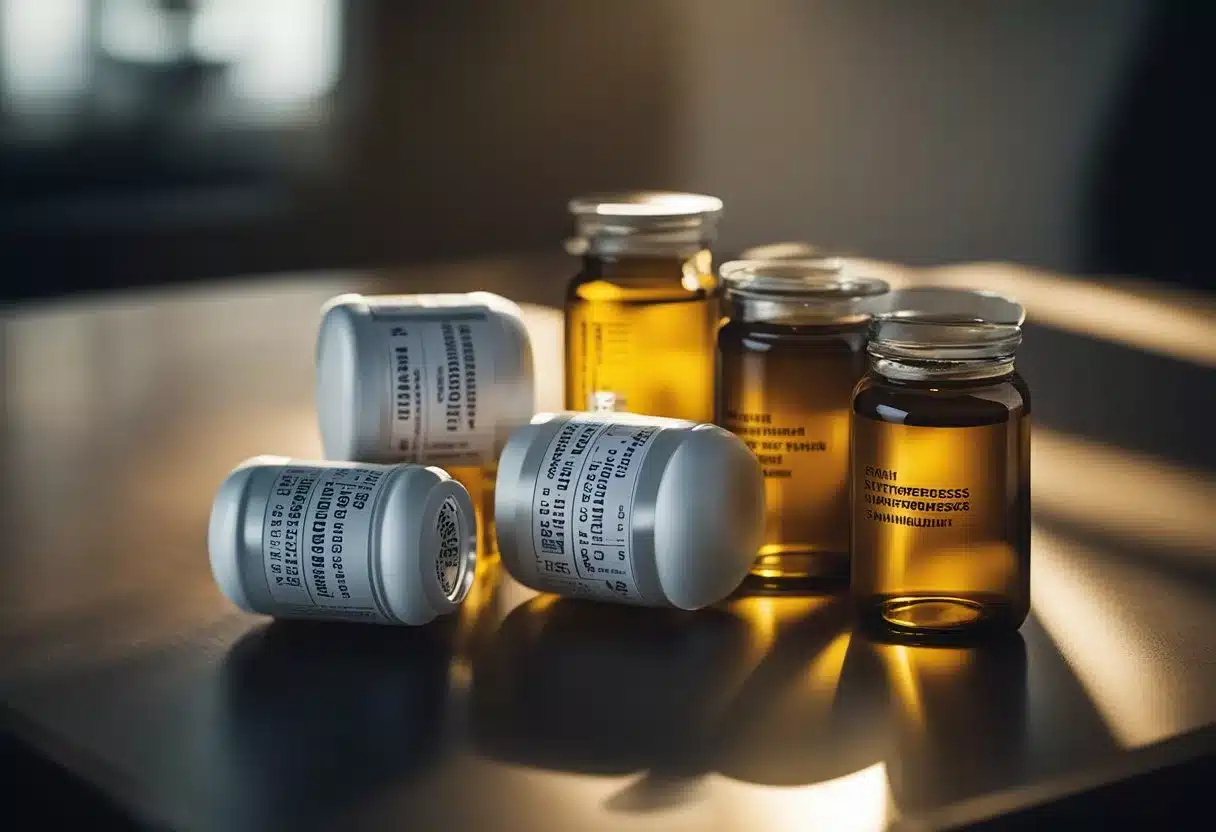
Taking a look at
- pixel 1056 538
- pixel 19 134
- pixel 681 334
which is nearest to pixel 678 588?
pixel 681 334

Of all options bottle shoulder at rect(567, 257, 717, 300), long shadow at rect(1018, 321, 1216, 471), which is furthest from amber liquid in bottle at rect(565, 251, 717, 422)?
long shadow at rect(1018, 321, 1216, 471)

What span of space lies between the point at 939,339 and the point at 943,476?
6 centimetres

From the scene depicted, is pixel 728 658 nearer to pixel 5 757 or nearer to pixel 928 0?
pixel 5 757

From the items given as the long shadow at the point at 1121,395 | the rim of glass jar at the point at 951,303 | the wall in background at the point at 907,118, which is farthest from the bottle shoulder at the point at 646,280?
the wall in background at the point at 907,118

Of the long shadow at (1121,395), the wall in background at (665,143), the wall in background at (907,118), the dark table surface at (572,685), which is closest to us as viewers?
the dark table surface at (572,685)

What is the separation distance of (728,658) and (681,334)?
202mm

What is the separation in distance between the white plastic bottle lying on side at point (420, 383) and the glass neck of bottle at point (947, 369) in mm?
209

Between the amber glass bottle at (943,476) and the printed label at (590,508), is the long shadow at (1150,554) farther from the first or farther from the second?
the printed label at (590,508)

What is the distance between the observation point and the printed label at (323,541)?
724mm

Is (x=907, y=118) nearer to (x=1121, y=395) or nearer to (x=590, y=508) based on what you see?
(x=1121, y=395)

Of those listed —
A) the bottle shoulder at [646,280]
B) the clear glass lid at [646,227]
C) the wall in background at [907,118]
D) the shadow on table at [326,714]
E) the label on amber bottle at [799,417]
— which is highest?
the wall in background at [907,118]

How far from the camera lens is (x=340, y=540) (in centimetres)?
72

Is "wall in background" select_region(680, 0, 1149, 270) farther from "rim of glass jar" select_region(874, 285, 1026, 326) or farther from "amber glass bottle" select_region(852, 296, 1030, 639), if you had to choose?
"amber glass bottle" select_region(852, 296, 1030, 639)

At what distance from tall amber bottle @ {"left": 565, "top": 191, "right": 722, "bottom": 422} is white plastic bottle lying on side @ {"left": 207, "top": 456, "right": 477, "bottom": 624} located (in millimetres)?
135
